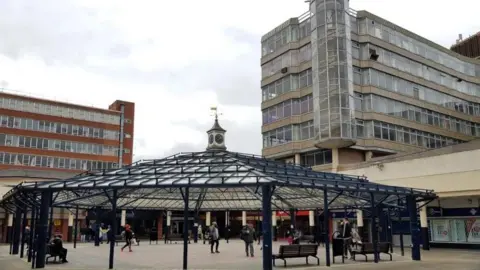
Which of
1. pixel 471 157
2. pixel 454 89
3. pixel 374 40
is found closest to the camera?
pixel 471 157

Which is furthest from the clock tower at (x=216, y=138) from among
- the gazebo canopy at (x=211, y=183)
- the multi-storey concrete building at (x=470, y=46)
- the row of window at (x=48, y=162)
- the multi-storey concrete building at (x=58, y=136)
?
the multi-storey concrete building at (x=470, y=46)

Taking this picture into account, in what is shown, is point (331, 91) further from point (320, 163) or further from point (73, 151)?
point (73, 151)

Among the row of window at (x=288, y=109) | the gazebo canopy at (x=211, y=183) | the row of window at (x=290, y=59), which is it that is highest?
the row of window at (x=290, y=59)

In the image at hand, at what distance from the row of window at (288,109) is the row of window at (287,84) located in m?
1.43

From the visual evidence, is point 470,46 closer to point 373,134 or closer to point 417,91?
point 417,91

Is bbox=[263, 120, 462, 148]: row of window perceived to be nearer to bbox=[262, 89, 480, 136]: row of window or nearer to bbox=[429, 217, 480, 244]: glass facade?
bbox=[262, 89, 480, 136]: row of window

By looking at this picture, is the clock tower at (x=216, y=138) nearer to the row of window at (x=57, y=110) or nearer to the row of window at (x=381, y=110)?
the row of window at (x=381, y=110)

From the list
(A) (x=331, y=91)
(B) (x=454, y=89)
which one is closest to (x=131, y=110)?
(A) (x=331, y=91)

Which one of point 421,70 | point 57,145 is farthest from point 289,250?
point 57,145

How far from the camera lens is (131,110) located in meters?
86.9

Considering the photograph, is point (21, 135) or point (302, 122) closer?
point (302, 122)

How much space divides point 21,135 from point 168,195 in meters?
49.2

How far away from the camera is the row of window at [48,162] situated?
70.1 metres

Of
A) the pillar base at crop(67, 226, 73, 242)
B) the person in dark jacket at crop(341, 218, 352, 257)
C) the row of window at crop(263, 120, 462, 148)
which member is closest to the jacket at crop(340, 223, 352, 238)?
the person in dark jacket at crop(341, 218, 352, 257)
